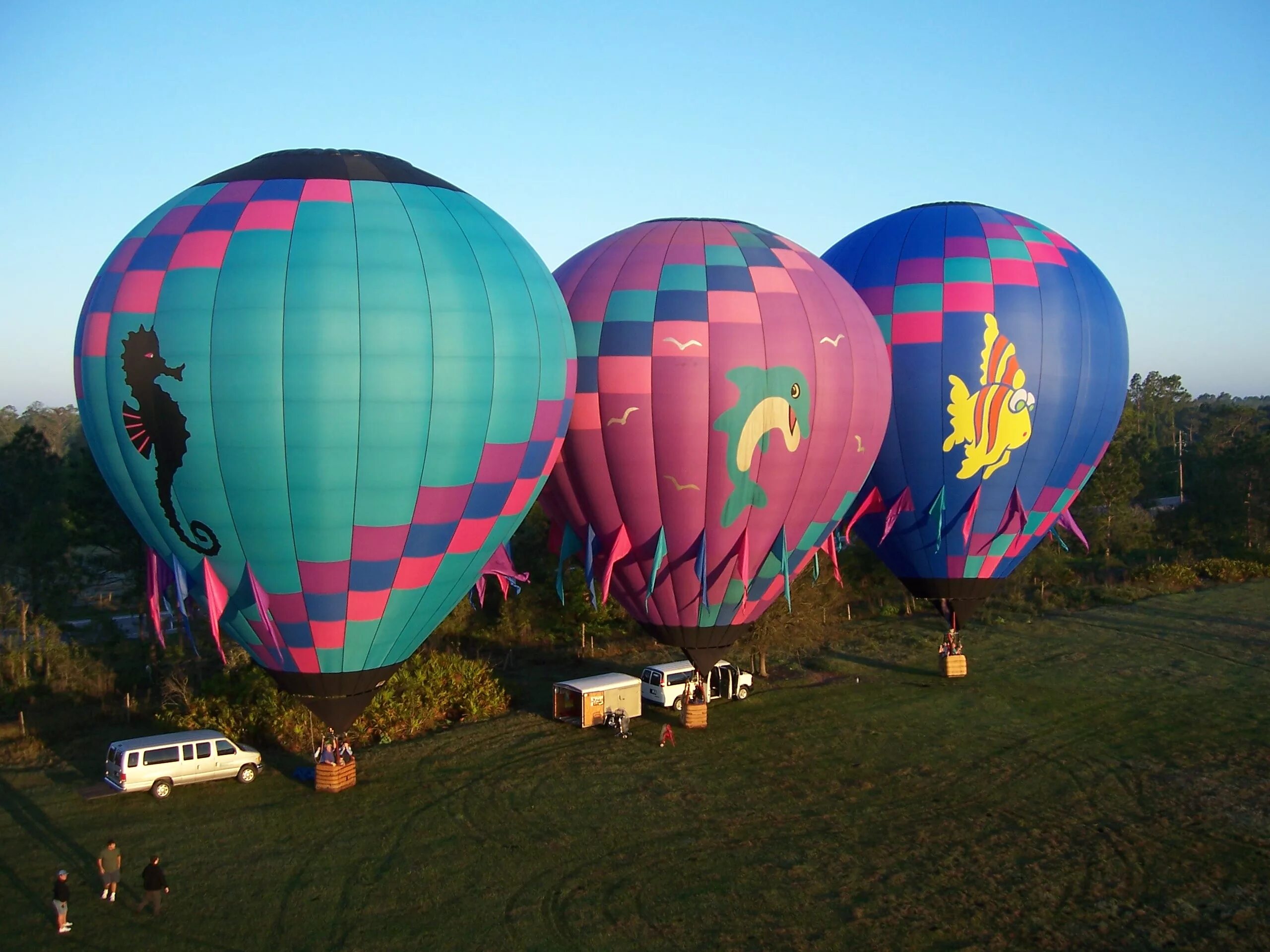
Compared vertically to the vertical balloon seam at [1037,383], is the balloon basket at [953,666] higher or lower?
lower

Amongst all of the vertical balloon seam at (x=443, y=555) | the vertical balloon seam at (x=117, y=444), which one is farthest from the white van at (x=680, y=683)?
the vertical balloon seam at (x=117, y=444)

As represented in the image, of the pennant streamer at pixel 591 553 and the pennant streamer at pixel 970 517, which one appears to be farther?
the pennant streamer at pixel 970 517

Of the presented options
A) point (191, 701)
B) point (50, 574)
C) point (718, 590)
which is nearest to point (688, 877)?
point (718, 590)

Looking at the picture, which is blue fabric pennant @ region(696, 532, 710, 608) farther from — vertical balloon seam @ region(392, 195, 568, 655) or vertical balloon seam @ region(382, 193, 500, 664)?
vertical balloon seam @ region(382, 193, 500, 664)

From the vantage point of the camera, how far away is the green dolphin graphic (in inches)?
719

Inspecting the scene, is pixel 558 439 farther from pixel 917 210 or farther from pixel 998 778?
pixel 917 210

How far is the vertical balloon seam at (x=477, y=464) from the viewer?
1556 cm

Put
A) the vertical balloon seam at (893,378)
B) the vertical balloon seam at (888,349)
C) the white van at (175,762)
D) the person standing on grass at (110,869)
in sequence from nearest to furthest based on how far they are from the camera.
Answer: the person standing on grass at (110,869) < the white van at (175,762) < the vertical balloon seam at (888,349) < the vertical balloon seam at (893,378)

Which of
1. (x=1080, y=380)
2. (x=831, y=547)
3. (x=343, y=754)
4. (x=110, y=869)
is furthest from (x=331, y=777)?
(x=1080, y=380)

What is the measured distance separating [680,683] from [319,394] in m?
11.0

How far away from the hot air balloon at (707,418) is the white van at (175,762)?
658 centimetres

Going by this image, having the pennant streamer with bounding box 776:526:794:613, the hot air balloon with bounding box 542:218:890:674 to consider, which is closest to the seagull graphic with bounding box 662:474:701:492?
the hot air balloon with bounding box 542:218:890:674

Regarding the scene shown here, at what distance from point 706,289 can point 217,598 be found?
29.6 ft

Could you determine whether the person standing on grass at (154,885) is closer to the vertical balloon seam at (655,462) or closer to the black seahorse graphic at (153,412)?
the black seahorse graphic at (153,412)
